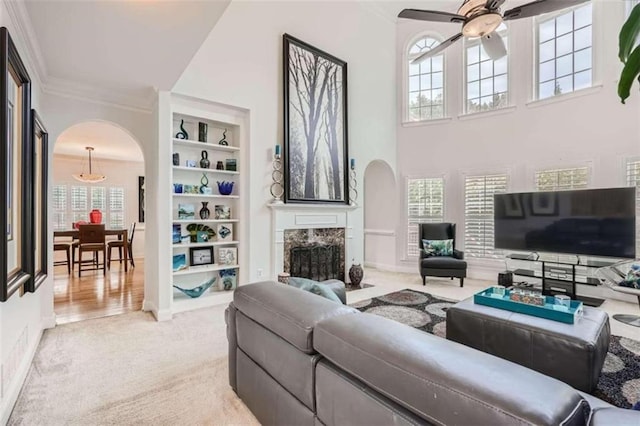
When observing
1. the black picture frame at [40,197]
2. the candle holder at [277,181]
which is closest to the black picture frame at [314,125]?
the candle holder at [277,181]

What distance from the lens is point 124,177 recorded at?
8.63 meters

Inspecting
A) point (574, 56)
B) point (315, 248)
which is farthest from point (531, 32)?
point (315, 248)

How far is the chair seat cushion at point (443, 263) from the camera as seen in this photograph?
5.09m

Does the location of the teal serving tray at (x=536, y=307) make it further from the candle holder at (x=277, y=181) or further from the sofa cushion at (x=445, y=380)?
the candle holder at (x=277, y=181)

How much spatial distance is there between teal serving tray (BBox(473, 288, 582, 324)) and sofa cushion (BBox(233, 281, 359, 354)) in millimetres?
1808

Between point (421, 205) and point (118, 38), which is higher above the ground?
point (118, 38)

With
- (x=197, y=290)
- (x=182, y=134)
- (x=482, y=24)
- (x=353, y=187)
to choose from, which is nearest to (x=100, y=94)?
(x=182, y=134)

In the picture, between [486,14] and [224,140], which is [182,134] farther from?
[486,14]

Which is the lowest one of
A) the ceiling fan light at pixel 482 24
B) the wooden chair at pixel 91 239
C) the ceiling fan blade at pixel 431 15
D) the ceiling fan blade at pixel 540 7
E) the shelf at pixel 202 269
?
the shelf at pixel 202 269

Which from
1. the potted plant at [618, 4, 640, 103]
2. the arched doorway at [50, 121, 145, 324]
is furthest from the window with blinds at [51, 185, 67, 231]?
the potted plant at [618, 4, 640, 103]

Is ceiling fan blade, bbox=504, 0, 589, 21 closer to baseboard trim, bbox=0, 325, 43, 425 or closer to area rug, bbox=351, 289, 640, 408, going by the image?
area rug, bbox=351, 289, 640, 408

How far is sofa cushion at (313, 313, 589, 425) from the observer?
2.53ft

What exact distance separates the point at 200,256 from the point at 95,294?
1759 mm

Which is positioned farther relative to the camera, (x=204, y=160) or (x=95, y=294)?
(x=95, y=294)
